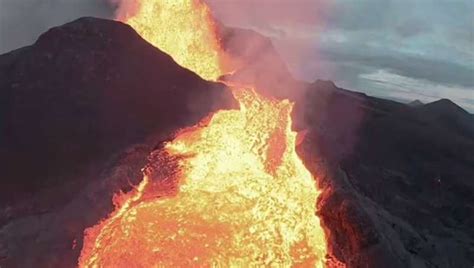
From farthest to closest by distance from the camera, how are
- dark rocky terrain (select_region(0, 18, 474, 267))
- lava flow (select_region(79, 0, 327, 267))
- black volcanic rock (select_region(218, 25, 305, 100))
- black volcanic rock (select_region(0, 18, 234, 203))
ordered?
black volcanic rock (select_region(0, 18, 234, 203)) → black volcanic rock (select_region(218, 25, 305, 100)) → dark rocky terrain (select_region(0, 18, 474, 267)) → lava flow (select_region(79, 0, 327, 267))

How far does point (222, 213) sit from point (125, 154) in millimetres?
14098

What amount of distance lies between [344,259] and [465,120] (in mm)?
64999

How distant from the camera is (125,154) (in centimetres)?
2869

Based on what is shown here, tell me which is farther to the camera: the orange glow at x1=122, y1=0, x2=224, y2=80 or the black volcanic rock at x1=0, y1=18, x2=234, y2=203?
the orange glow at x1=122, y1=0, x2=224, y2=80

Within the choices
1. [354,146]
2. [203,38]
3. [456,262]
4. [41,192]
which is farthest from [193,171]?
[354,146]

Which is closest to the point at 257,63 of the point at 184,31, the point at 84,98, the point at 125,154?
the point at 184,31

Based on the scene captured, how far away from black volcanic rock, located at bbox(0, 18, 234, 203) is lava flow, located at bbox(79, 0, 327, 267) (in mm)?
12237

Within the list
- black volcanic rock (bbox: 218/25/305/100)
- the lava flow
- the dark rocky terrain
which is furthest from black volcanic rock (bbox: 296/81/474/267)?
black volcanic rock (bbox: 218/25/305/100)

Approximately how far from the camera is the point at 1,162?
101 ft

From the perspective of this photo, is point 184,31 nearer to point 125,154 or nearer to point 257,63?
point 257,63

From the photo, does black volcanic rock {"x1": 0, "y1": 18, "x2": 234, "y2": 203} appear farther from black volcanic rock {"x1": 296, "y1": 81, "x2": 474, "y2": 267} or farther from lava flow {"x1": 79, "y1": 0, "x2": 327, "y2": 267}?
lava flow {"x1": 79, "y1": 0, "x2": 327, "y2": 267}

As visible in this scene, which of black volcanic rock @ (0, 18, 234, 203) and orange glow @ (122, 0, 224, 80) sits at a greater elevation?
orange glow @ (122, 0, 224, 80)

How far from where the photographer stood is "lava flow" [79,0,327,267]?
14578mm

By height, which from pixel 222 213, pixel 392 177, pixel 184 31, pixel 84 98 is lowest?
pixel 392 177
